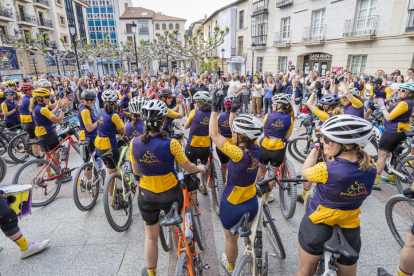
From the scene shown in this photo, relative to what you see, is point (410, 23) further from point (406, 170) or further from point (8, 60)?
point (8, 60)

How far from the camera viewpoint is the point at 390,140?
450 centimetres

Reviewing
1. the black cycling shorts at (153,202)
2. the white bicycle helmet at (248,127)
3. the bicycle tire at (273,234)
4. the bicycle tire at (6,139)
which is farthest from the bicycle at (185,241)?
the bicycle tire at (6,139)

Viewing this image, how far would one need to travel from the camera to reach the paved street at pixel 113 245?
301 cm

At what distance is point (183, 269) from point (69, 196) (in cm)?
367

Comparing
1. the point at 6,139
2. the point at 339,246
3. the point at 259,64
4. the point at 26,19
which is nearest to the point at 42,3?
the point at 26,19

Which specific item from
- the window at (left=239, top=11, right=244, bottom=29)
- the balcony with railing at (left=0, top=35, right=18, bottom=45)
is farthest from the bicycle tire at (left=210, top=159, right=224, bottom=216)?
the balcony with railing at (left=0, top=35, right=18, bottom=45)

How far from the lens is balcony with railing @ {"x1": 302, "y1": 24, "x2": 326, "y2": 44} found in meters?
16.5

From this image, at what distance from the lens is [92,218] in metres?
4.06

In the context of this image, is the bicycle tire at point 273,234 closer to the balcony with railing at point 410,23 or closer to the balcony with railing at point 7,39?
the balcony with railing at point 410,23

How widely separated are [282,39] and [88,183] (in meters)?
21.1

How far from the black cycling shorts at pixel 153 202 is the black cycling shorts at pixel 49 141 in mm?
3532

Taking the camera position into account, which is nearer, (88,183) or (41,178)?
(88,183)

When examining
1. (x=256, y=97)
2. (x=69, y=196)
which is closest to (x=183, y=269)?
(x=69, y=196)

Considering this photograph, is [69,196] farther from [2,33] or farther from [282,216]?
[2,33]
